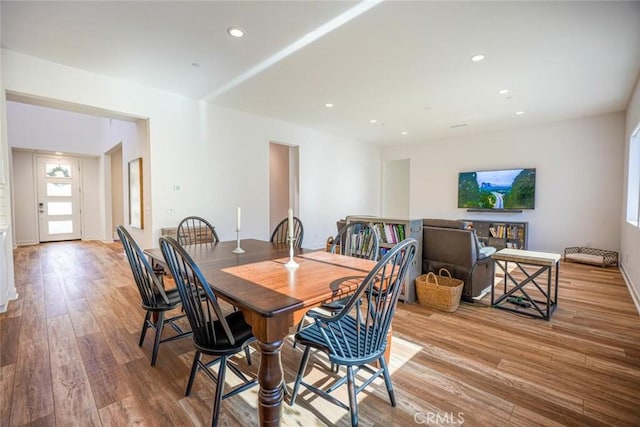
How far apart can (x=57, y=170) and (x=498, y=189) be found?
11.1m

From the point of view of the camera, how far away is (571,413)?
159 cm

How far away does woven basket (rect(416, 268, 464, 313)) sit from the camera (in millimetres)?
2963

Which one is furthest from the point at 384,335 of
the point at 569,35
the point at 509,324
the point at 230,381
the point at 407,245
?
the point at 569,35

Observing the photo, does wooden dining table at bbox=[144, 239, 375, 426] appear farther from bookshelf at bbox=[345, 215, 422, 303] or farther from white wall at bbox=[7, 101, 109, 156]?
white wall at bbox=[7, 101, 109, 156]

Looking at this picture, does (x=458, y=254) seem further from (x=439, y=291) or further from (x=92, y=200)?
(x=92, y=200)

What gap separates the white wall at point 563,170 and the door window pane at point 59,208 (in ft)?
33.2

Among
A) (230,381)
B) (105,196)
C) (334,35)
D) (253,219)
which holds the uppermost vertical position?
(334,35)

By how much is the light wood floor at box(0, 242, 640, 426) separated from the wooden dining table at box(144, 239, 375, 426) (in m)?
0.49

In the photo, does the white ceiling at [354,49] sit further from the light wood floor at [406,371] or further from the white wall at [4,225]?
the light wood floor at [406,371]

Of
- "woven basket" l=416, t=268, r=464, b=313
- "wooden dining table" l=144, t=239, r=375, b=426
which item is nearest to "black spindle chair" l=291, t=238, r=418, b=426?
"wooden dining table" l=144, t=239, r=375, b=426

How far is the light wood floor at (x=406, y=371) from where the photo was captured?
158cm

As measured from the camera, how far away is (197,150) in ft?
15.4

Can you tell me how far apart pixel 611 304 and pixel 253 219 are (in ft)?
16.7

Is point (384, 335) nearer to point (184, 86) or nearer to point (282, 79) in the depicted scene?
point (282, 79)
